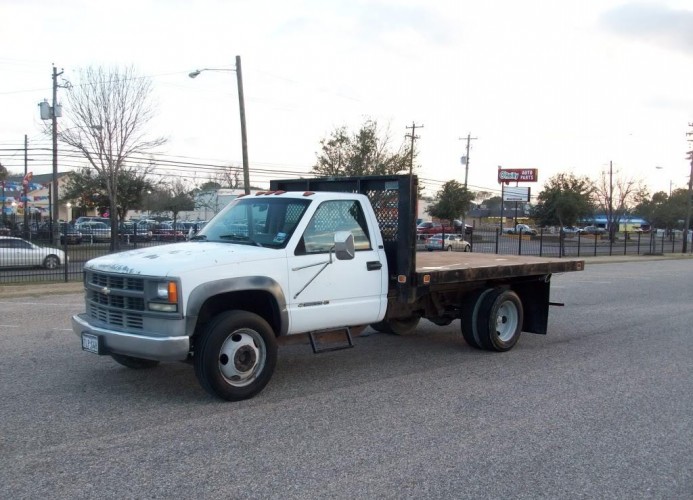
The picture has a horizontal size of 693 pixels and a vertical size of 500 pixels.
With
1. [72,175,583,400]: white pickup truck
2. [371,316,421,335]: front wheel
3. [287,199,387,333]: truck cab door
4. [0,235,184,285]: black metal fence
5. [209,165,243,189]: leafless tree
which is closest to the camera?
[72,175,583,400]: white pickup truck

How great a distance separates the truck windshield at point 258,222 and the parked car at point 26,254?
14.4 m

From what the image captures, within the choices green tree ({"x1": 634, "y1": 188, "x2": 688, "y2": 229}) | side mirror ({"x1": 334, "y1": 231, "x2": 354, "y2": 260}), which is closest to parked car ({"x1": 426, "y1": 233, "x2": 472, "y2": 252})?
side mirror ({"x1": 334, "y1": 231, "x2": 354, "y2": 260})

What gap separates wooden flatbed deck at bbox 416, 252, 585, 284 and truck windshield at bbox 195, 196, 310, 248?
162 centimetres

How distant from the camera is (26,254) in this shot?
20.0m

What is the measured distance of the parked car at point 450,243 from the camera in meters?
28.5

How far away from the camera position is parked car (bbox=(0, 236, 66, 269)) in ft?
64.2

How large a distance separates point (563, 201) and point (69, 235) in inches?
2005

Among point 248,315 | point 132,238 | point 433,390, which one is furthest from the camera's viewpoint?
point 132,238

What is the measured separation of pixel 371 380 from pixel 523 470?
267cm

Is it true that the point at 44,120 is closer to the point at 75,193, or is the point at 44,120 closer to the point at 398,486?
the point at 75,193

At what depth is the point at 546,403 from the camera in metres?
6.41

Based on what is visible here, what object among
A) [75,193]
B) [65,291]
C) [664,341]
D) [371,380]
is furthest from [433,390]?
[75,193]

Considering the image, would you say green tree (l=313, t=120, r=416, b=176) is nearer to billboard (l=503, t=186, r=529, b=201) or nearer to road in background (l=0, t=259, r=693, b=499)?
road in background (l=0, t=259, r=693, b=499)

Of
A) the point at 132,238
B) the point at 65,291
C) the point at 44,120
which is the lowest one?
the point at 65,291
